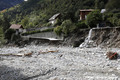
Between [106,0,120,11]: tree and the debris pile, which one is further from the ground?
[106,0,120,11]: tree

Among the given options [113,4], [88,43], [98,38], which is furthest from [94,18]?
[113,4]

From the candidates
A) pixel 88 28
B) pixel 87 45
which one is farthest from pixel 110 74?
pixel 88 28

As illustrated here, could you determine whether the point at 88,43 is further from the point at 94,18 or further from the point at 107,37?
the point at 94,18

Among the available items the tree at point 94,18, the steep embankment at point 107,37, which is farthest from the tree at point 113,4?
the tree at point 94,18

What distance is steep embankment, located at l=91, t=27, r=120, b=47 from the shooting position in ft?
70.1

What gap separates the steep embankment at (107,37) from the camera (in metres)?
21.4

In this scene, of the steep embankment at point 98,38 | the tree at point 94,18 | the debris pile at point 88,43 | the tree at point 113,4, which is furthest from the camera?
→ the tree at point 94,18

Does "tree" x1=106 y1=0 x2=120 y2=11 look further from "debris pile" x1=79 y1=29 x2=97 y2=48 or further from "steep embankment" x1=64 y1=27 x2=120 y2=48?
"debris pile" x1=79 y1=29 x2=97 y2=48

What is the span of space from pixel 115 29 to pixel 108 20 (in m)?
6.30

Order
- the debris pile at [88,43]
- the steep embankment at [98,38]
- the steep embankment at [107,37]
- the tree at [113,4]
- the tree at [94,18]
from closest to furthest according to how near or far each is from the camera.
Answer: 1. the tree at [113,4]
2. the steep embankment at [107,37]
3. the steep embankment at [98,38]
4. the debris pile at [88,43]
5. the tree at [94,18]

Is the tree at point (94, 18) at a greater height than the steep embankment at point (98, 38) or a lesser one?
greater

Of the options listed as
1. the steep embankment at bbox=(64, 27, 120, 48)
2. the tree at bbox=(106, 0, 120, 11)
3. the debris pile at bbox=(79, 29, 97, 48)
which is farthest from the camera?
the debris pile at bbox=(79, 29, 97, 48)

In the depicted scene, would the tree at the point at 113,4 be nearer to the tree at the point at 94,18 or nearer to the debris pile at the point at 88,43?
the debris pile at the point at 88,43

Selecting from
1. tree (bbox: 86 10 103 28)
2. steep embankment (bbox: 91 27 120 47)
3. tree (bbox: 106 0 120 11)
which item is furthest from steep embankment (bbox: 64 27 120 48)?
tree (bbox: 106 0 120 11)
